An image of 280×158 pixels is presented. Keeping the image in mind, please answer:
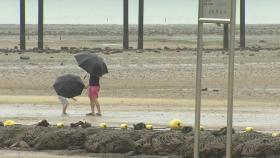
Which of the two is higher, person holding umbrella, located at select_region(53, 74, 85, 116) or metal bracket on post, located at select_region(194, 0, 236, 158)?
metal bracket on post, located at select_region(194, 0, 236, 158)

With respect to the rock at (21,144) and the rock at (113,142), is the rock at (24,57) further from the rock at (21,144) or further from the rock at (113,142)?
the rock at (113,142)

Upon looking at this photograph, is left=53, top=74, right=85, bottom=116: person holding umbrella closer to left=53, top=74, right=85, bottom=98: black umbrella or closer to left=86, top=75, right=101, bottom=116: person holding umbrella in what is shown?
left=53, top=74, right=85, bottom=98: black umbrella

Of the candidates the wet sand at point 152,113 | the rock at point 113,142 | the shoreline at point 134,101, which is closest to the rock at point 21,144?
the rock at point 113,142

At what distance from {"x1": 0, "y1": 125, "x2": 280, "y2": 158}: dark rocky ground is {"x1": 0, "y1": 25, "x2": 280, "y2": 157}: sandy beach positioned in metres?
3.11

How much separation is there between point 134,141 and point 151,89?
14.2 meters

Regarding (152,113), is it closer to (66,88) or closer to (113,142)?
(66,88)

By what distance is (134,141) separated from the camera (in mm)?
13633

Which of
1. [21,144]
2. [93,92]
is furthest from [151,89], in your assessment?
[21,144]

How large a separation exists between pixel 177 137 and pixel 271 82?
53.8 ft

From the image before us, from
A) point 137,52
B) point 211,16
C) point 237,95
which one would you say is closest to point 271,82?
point 237,95

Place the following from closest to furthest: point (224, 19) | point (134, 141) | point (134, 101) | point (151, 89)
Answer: point (224, 19)
point (134, 141)
point (134, 101)
point (151, 89)

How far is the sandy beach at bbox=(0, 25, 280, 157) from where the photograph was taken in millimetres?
19375

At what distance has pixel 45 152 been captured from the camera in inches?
546

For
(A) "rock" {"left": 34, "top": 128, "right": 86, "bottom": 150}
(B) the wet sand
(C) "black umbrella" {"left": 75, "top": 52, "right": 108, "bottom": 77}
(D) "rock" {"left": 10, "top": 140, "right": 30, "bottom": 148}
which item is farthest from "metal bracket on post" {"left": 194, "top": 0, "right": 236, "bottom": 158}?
(C) "black umbrella" {"left": 75, "top": 52, "right": 108, "bottom": 77}
